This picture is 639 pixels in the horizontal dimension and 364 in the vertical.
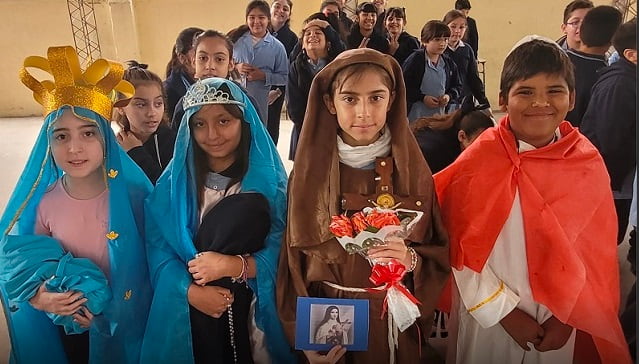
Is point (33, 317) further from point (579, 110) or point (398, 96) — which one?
point (579, 110)

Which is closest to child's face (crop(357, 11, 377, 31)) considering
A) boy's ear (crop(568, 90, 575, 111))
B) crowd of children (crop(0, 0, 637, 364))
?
crowd of children (crop(0, 0, 637, 364))

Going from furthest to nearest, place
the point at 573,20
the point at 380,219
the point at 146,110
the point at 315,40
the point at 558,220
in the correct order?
the point at 146,110 → the point at 315,40 → the point at 573,20 → the point at 558,220 → the point at 380,219

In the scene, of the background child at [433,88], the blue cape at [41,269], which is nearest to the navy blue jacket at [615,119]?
the background child at [433,88]

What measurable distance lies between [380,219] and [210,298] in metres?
0.49

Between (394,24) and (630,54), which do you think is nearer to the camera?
(630,54)

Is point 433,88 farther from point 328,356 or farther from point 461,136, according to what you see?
point 328,356

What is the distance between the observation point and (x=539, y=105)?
1232 mm

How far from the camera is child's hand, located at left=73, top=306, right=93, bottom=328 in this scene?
136 centimetres

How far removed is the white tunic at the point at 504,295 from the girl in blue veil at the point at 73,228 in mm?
818

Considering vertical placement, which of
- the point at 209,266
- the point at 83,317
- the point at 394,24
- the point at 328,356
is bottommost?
the point at 328,356

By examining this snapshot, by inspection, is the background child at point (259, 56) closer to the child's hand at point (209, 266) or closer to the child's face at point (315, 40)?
the child's face at point (315, 40)

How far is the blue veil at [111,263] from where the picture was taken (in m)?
1.33

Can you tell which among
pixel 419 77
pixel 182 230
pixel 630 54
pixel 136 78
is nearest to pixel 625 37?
pixel 630 54

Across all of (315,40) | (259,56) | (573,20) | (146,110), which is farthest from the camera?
(259,56)
